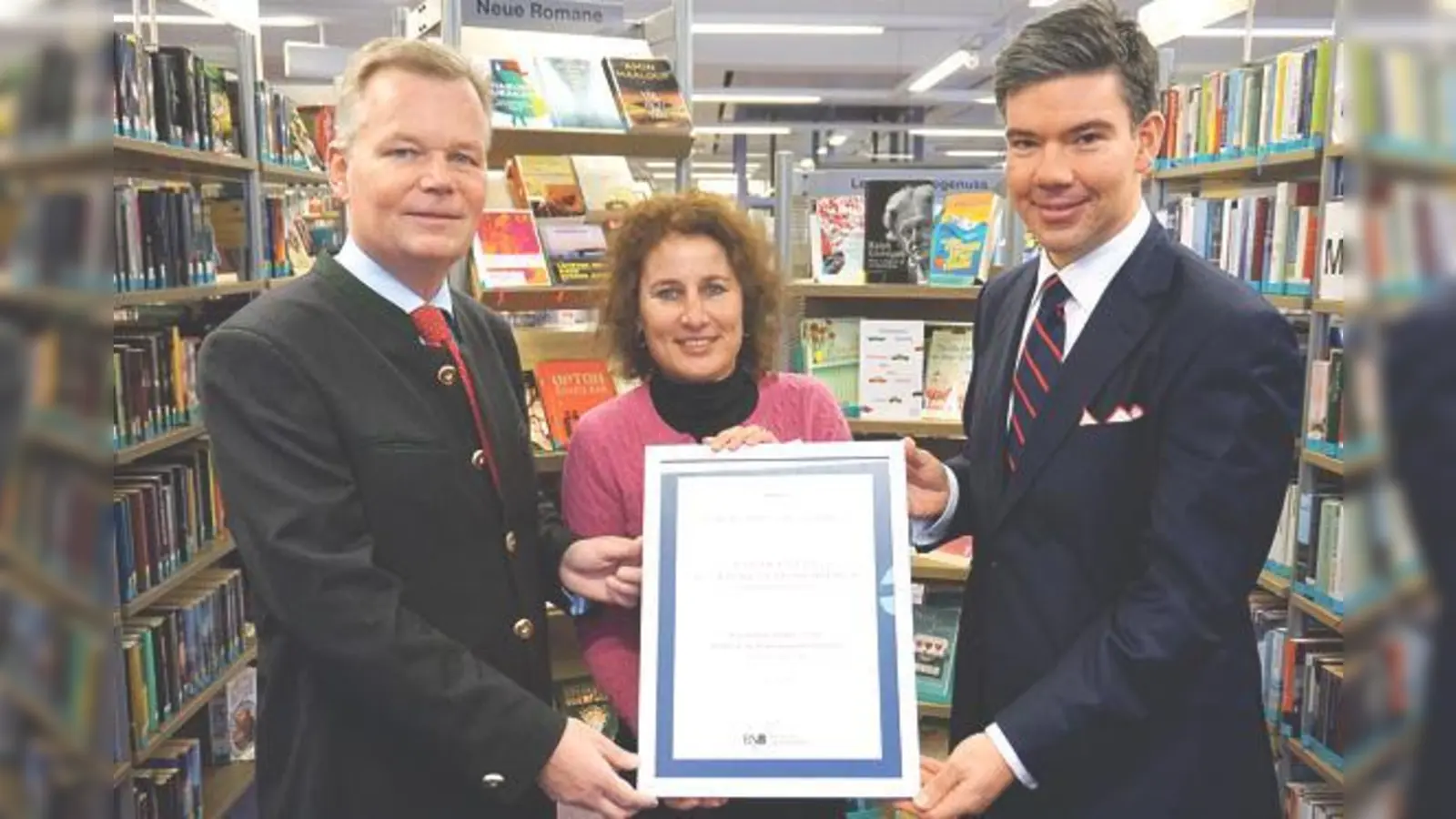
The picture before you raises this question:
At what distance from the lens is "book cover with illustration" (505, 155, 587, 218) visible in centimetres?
353

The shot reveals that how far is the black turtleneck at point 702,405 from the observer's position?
7.02 feet

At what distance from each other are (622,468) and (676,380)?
22 cm

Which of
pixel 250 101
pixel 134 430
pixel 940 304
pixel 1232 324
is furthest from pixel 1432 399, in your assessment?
pixel 250 101

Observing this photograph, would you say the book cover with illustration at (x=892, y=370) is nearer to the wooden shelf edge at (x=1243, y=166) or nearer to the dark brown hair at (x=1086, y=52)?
the wooden shelf edge at (x=1243, y=166)

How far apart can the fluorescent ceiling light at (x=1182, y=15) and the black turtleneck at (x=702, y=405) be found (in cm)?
291

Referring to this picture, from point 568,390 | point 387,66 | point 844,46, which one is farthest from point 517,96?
point 844,46

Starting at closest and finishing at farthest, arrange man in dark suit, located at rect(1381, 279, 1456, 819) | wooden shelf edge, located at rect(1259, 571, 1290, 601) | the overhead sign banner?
man in dark suit, located at rect(1381, 279, 1456, 819), wooden shelf edge, located at rect(1259, 571, 1290, 601), the overhead sign banner

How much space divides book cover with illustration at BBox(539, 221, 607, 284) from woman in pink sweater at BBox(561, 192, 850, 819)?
1221 mm

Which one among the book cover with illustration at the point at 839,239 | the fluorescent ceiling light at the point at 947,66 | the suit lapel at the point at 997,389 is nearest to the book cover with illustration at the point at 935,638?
the book cover with illustration at the point at 839,239

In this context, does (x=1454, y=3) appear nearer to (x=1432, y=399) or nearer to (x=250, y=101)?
(x=1432, y=399)

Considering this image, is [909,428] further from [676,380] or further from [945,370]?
[676,380]

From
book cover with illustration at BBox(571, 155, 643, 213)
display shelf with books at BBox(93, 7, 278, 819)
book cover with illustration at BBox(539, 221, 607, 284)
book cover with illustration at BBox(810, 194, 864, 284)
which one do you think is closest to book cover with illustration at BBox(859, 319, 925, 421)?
book cover with illustration at BBox(810, 194, 864, 284)

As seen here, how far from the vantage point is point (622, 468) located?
6.75 feet

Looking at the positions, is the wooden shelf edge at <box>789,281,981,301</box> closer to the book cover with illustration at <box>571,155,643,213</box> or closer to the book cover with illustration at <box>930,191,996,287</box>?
the book cover with illustration at <box>930,191,996,287</box>
